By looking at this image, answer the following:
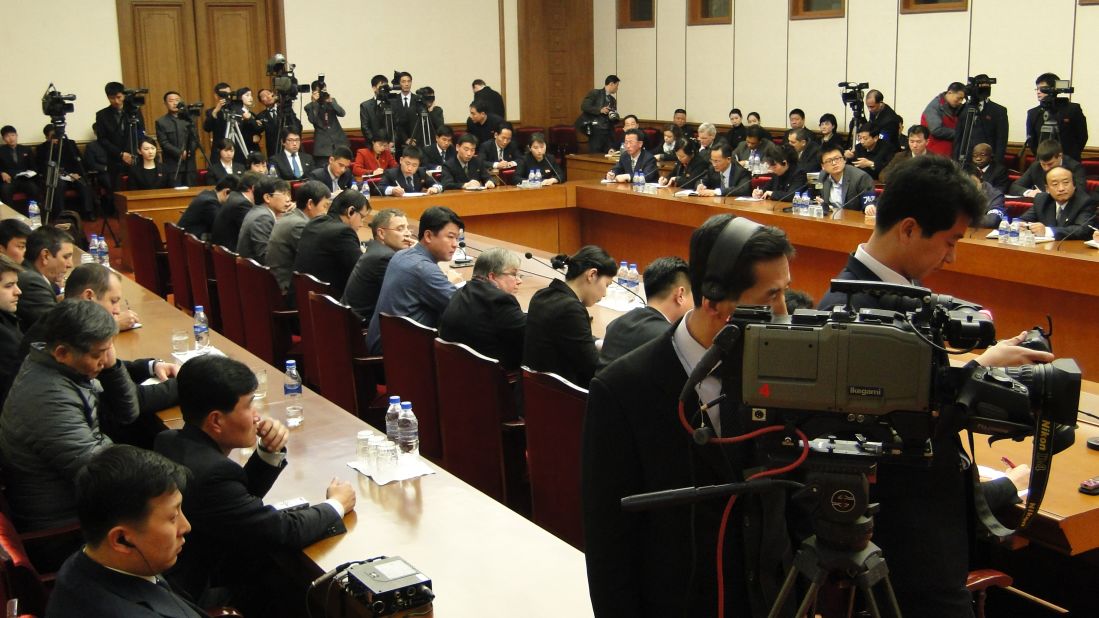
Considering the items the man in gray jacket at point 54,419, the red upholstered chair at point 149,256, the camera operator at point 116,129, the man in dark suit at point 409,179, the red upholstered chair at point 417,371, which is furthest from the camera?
the camera operator at point 116,129

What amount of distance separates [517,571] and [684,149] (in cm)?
821

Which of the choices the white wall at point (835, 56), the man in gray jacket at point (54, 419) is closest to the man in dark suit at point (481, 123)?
the white wall at point (835, 56)

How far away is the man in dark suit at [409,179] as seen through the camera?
986 cm

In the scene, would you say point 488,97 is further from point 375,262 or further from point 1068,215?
point 375,262

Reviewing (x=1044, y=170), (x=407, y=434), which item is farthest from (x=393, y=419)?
(x=1044, y=170)

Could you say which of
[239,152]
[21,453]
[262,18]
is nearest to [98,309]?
[21,453]

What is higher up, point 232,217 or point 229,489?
point 232,217

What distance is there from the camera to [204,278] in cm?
685

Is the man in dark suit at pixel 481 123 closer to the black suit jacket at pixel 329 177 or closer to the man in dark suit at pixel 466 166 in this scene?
the man in dark suit at pixel 466 166

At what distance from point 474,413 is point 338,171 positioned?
19.8 ft

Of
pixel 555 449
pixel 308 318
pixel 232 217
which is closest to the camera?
pixel 555 449

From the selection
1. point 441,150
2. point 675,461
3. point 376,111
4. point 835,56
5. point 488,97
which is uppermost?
point 835,56

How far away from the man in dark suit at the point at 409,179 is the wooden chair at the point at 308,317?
4.31m

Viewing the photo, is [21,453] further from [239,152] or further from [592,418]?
[239,152]
